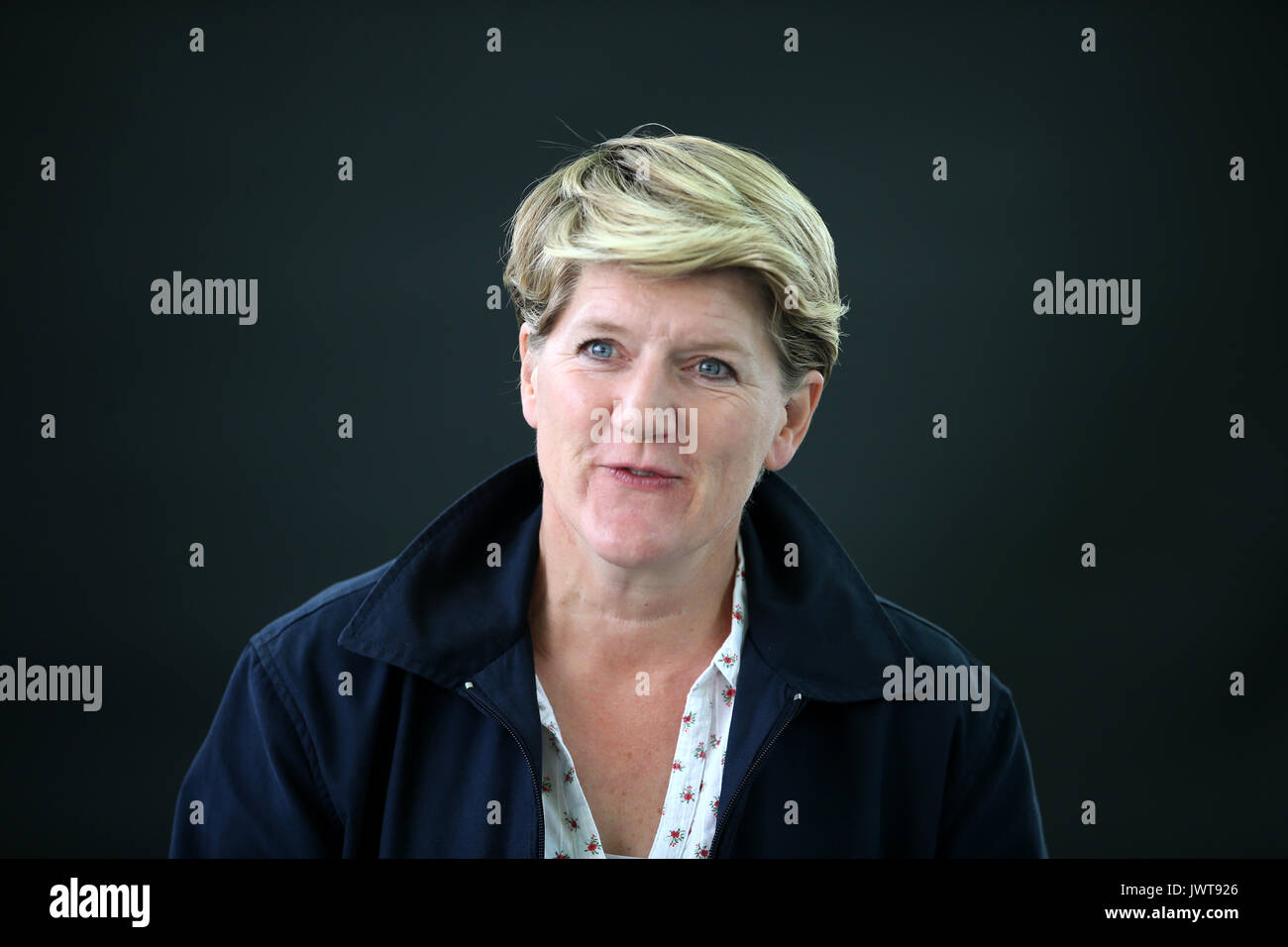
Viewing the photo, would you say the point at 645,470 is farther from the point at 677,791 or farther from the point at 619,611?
the point at 677,791

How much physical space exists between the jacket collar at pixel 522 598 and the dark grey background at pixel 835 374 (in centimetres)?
104

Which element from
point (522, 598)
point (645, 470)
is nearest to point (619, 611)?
point (522, 598)

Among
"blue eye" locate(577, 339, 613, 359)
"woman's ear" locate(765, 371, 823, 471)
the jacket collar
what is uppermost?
"blue eye" locate(577, 339, 613, 359)

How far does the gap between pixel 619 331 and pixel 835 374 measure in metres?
1.51

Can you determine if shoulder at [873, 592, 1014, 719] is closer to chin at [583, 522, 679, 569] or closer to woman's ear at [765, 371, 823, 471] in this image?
woman's ear at [765, 371, 823, 471]

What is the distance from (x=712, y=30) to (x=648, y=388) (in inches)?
69.1

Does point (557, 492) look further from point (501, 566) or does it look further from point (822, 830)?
point (822, 830)

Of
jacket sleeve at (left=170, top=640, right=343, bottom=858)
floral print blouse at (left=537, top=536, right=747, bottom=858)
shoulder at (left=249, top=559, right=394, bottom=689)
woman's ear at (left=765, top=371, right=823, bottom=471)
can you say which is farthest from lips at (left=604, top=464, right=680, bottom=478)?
jacket sleeve at (left=170, top=640, right=343, bottom=858)

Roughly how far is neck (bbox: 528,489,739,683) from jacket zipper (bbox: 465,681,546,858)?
0.22m

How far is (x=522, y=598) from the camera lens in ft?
8.40

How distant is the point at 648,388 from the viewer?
2.37 m

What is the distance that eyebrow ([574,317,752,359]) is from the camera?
7.86 feet
